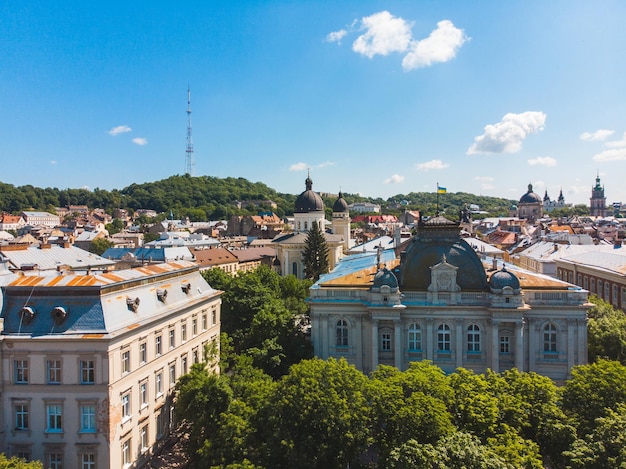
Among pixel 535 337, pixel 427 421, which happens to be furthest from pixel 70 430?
pixel 535 337

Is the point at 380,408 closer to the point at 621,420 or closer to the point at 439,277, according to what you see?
the point at 621,420

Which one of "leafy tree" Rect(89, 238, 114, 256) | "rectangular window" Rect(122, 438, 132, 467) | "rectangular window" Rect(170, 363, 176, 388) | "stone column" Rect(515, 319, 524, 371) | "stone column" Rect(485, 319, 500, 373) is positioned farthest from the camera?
"leafy tree" Rect(89, 238, 114, 256)

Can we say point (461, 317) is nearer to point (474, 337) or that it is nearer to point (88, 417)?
point (474, 337)

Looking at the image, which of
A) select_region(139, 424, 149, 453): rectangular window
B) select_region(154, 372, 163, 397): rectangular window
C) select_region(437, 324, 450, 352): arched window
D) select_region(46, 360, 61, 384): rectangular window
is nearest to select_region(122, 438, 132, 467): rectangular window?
select_region(139, 424, 149, 453): rectangular window

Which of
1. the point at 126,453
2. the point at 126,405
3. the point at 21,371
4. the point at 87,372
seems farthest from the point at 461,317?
the point at 21,371

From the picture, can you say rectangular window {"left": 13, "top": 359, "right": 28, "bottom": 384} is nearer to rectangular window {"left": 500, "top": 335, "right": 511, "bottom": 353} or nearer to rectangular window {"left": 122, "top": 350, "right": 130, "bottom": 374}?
rectangular window {"left": 122, "top": 350, "right": 130, "bottom": 374}

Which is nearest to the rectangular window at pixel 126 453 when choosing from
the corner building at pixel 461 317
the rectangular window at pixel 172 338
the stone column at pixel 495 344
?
the rectangular window at pixel 172 338

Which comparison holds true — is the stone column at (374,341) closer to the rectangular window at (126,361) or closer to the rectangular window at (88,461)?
the rectangular window at (126,361)
